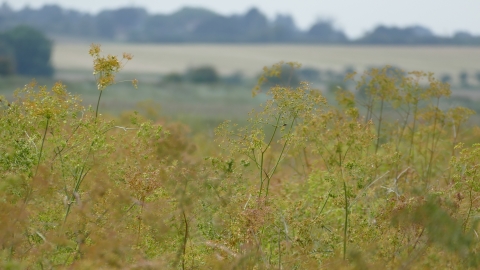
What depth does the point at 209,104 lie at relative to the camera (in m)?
46.2

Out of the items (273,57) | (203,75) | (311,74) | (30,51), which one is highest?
(30,51)

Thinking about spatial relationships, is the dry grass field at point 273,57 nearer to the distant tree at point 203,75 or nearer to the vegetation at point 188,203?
the distant tree at point 203,75

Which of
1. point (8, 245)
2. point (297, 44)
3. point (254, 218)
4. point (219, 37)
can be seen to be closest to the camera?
point (8, 245)

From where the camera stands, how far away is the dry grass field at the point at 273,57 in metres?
57.9

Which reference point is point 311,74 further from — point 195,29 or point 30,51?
point 195,29

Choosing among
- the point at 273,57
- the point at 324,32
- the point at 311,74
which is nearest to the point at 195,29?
the point at 324,32

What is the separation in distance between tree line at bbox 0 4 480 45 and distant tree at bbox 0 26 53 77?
993 centimetres

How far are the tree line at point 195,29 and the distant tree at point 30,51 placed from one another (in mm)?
9929

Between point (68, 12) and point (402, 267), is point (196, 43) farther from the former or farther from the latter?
point (402, 267)

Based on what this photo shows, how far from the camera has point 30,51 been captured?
198ft

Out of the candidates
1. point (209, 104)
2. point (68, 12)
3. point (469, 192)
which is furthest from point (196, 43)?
point (469, 192)

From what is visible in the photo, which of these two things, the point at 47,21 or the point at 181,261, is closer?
the point at 181,261

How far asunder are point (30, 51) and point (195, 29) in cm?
3632

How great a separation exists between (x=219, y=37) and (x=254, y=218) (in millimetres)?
84109
